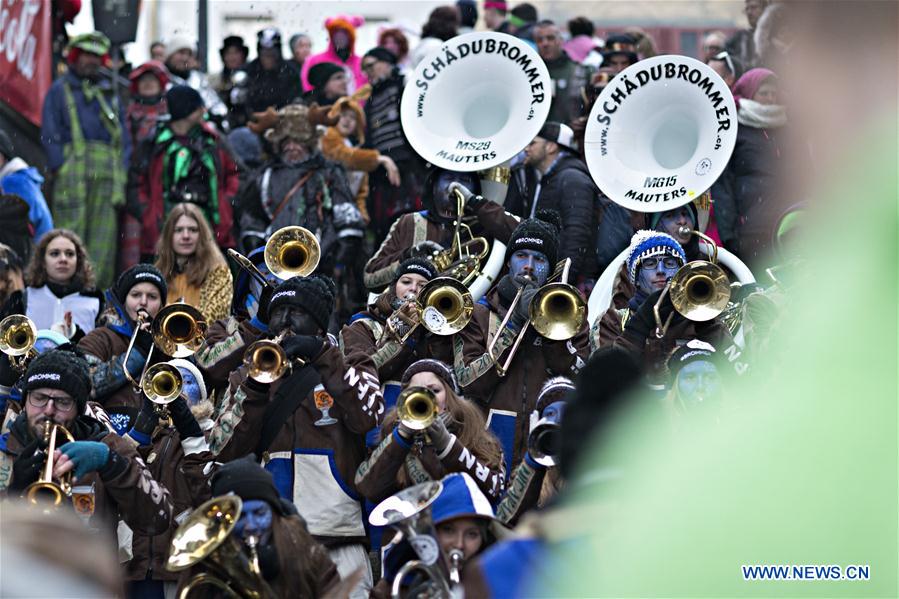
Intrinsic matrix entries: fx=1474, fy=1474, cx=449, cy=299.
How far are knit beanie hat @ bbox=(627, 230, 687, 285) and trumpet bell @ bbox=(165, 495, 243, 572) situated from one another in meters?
3.55

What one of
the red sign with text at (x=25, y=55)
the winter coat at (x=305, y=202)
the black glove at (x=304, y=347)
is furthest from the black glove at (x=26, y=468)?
the red sign with text at (x=25, y=55)

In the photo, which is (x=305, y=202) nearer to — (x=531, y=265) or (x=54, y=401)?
(x=531, y=265)

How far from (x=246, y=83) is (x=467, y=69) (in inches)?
142

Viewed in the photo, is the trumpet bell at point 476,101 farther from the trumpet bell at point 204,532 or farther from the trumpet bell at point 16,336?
the trumpet bell at point 204,532

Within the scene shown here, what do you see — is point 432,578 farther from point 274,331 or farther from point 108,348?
point 108,348

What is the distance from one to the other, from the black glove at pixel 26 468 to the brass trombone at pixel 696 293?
125 inches

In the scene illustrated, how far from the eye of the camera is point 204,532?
5.25m

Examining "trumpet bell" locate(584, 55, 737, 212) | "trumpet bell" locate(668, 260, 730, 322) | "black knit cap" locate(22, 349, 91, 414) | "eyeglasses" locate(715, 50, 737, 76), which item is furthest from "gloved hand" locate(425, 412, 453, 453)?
"eyeglasses" locate(715, 50, 737, 76)

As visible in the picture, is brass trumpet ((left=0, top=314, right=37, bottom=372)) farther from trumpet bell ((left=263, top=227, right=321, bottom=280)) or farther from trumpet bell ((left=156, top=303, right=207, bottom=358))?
trumpet bell ((left=263, top=227, right=321, bottom=280))

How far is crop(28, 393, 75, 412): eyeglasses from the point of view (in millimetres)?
6500

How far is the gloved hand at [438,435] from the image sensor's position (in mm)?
6332

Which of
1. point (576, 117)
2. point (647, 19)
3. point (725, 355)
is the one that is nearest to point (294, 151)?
point (576, 117)

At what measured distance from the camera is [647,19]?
2170 centimetres

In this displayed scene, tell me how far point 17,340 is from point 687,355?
3472 millimetres
